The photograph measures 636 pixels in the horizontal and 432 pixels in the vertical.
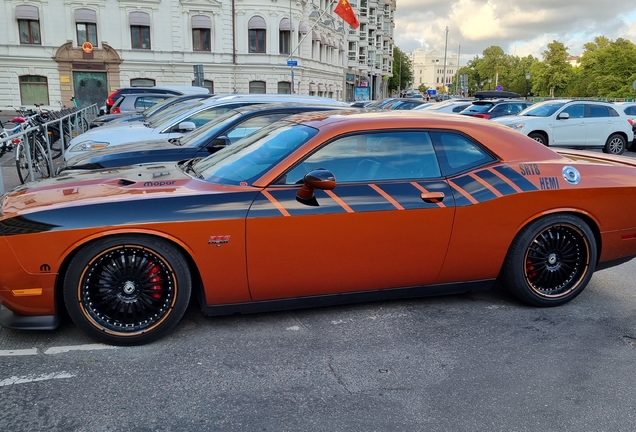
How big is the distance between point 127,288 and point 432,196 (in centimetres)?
226

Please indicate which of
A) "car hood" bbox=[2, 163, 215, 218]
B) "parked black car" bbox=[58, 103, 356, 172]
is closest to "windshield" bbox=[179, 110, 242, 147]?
"parked black car" bbox=[58, 103, 356, 172]

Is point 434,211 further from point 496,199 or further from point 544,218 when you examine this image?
point 544,218

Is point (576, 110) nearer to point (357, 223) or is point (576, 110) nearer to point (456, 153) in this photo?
point (456, 153)

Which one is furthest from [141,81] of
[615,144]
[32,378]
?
[32,378]

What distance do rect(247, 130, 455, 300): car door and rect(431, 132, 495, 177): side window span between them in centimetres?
7

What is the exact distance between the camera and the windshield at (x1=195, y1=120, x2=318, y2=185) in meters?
4.20

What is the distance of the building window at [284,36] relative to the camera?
4028 cm

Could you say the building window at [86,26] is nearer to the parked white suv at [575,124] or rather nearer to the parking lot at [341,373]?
the parked white suv at [575,124]

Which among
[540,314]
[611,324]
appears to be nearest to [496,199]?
[540,314]

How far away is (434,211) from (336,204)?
2.54ft

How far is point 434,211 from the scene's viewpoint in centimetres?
429

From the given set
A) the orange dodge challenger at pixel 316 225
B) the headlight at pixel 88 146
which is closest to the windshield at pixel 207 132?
the headlight at pixel 88 146

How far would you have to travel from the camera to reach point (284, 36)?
40969mm

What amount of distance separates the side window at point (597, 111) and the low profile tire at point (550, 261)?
564 inches
